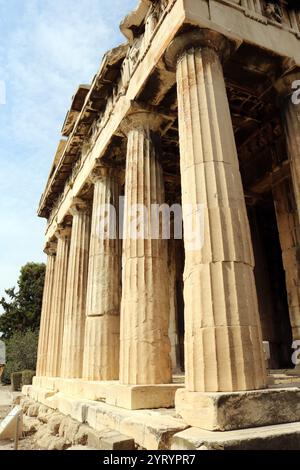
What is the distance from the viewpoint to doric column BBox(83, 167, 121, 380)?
1016 cm

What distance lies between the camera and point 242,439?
4234 mm

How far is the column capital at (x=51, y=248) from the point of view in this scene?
20.7m

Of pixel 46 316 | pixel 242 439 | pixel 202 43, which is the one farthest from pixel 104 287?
pixel 46 316

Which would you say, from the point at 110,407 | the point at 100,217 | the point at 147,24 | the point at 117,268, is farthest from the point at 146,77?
the point at 110,407

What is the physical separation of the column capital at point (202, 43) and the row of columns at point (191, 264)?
21mm

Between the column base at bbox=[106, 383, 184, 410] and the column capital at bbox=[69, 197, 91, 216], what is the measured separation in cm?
889

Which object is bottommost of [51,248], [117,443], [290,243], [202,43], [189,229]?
[117,443]

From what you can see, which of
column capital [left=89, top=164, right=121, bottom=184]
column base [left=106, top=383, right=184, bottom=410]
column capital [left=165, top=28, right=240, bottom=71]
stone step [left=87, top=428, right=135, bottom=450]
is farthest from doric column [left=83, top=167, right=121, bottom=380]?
column capital [left=165, top=28, right=240, bottom=71]

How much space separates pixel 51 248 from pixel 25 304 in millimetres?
23495

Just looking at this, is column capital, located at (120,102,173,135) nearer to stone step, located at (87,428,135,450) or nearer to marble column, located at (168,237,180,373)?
stone step, located at (87,428,135,450)

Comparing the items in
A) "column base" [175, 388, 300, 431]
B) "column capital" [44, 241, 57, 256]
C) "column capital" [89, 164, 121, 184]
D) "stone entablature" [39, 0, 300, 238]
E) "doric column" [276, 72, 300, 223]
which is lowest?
"column base" [175, 388, 300, 431]

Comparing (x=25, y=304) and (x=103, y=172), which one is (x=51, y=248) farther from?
(x=25, y=304)

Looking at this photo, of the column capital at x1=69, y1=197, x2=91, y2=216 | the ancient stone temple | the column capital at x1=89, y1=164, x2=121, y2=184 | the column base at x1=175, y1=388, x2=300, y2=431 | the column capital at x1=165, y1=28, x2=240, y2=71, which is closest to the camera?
the column base at x1=175, y1=388, x2=300, y2=431

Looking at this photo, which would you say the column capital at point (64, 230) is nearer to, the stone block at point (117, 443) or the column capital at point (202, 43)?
the column capital at point (202, 43)
